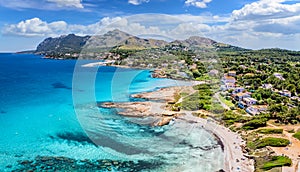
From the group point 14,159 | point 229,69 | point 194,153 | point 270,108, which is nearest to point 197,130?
point 194,153

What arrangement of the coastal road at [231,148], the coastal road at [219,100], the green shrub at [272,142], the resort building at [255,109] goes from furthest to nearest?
the coastal road at [219,100] < the resort building at [255,109] < the green shrub at [272,142] < the coastal road at [231,148]

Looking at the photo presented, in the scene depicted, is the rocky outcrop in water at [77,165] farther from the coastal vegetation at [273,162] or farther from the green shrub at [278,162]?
the green shrub at [278,162]

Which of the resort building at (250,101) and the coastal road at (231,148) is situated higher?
the resort building at (250,101)

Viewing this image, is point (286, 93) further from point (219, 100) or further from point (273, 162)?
point (273, 162)

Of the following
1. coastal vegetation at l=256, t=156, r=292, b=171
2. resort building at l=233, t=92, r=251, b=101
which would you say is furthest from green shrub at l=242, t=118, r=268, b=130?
resort building at l=233, t=92, r=251, b=101

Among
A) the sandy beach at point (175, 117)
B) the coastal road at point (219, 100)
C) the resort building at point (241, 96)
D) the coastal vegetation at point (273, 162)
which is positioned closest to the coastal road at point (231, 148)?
the sandy beach at point (175, 117)

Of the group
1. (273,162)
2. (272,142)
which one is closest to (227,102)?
(272,142)

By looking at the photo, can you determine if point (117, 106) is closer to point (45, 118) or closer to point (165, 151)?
point (45, 118)

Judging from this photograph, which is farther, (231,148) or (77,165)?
(231,148)
